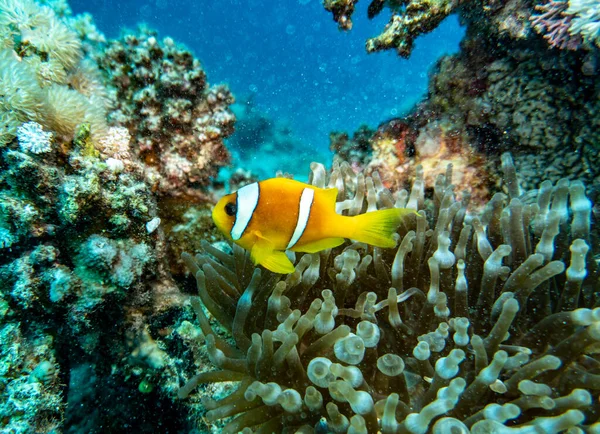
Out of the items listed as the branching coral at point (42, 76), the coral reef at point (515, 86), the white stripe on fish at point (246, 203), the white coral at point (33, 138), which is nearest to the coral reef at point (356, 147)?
the coral reef at point (515, 86)

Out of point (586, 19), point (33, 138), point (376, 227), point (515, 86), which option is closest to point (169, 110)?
point (33, 138)

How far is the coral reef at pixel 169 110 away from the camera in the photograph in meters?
3.28

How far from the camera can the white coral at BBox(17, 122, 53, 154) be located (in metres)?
2.31

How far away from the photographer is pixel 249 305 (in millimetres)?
1714

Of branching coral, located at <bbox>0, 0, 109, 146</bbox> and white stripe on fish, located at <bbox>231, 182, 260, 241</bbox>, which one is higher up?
branching coral, located at <bbox>0, 0, 109, 146</bbox>

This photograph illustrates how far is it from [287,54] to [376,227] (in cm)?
4900

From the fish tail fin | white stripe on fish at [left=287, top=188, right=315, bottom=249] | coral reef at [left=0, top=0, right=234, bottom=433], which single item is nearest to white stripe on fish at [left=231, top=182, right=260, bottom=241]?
white stripe on fish at [left=287, top=188, right=315, bottom=249]

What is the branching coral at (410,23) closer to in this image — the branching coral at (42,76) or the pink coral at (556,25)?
the pink coral at (556,25)

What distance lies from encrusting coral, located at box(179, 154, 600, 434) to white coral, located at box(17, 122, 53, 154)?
128 cm

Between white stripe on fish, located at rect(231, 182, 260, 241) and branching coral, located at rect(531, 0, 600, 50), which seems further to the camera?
branching coral, located at rect(531, 0, 600, 50)

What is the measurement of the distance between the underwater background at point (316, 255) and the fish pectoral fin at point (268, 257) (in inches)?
7.2

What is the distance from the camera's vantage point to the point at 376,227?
1591 mm

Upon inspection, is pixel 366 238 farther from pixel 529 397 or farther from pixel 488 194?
pixel 488 194

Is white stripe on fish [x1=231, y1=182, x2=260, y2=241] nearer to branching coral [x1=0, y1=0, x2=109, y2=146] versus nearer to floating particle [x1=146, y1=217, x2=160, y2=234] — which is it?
floating particle [x1=146, y1=217, x2=160, y2=234]
